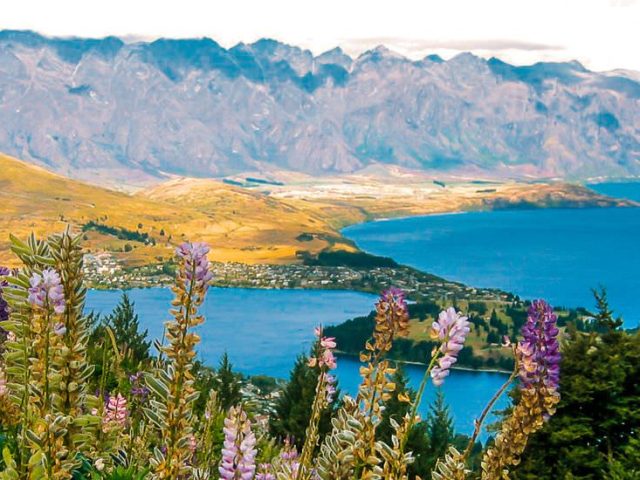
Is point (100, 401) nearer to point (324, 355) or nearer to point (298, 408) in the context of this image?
point (324, 355)

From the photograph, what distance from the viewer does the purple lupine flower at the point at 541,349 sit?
3395 mm

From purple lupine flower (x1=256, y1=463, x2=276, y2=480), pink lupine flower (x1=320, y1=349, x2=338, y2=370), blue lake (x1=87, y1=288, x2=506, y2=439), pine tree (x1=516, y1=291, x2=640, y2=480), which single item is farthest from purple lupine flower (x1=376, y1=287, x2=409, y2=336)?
blue lake (x1=87, y1=288, x2=506, y2=439)

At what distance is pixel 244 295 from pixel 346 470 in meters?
165

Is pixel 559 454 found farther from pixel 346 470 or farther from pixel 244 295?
pixel 244 295

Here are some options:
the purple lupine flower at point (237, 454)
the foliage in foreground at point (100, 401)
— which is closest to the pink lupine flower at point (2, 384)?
the foliage in foreground at point (100, 401)

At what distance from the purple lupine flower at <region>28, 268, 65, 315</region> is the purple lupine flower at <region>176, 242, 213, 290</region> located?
1.25 feet

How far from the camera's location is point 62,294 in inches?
96.7

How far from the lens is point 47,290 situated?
241 cm

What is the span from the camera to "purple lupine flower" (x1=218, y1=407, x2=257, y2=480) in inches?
98.8

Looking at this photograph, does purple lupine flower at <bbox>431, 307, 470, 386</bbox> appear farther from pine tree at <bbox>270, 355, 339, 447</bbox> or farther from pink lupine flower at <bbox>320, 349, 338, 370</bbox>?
pine tree at <bbox>270, 355, 339, 447</bbox>

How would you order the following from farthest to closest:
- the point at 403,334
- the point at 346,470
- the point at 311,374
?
1. the point at 311,374
2. the point at 403,334
3. the point at 346,470

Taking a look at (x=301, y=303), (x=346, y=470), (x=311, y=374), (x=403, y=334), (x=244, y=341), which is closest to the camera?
(x=346, y=470)

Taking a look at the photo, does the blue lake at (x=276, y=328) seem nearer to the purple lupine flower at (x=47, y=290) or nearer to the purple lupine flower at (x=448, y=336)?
the purple lupine flower at (x=448, y=336)

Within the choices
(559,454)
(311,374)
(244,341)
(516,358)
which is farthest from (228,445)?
(244,341)
